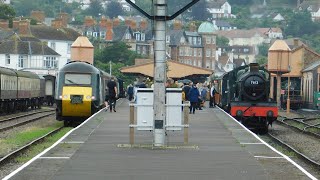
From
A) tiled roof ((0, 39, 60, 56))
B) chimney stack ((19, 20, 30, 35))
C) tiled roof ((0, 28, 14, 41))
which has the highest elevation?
chimney stack ((19, 20, 30, 35))

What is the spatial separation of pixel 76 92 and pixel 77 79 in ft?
2.43

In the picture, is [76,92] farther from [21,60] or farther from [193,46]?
[193,46]

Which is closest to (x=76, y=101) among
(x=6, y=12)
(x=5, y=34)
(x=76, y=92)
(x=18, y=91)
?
(x=76, y=92)

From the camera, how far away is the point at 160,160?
21266 millimetres

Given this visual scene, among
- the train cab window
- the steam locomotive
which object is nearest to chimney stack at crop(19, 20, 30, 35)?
the train cab window

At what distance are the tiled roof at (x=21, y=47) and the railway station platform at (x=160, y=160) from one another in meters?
82.2

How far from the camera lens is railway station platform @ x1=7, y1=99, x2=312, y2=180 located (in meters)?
18.6

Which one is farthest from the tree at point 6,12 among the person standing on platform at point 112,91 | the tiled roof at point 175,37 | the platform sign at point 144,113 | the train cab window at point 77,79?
the platform sign at point 144,113

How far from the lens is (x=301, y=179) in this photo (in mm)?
18344

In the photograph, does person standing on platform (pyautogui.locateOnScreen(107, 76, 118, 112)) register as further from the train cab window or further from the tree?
the tree

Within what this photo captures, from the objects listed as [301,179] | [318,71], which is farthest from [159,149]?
[318,71]

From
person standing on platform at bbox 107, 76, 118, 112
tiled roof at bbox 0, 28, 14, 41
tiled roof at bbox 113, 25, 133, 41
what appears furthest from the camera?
tiled roof at bbox 113, 25, 133, 41

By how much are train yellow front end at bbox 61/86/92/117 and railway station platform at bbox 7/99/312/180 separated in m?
9.66

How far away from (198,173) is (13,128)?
68.3 feet
